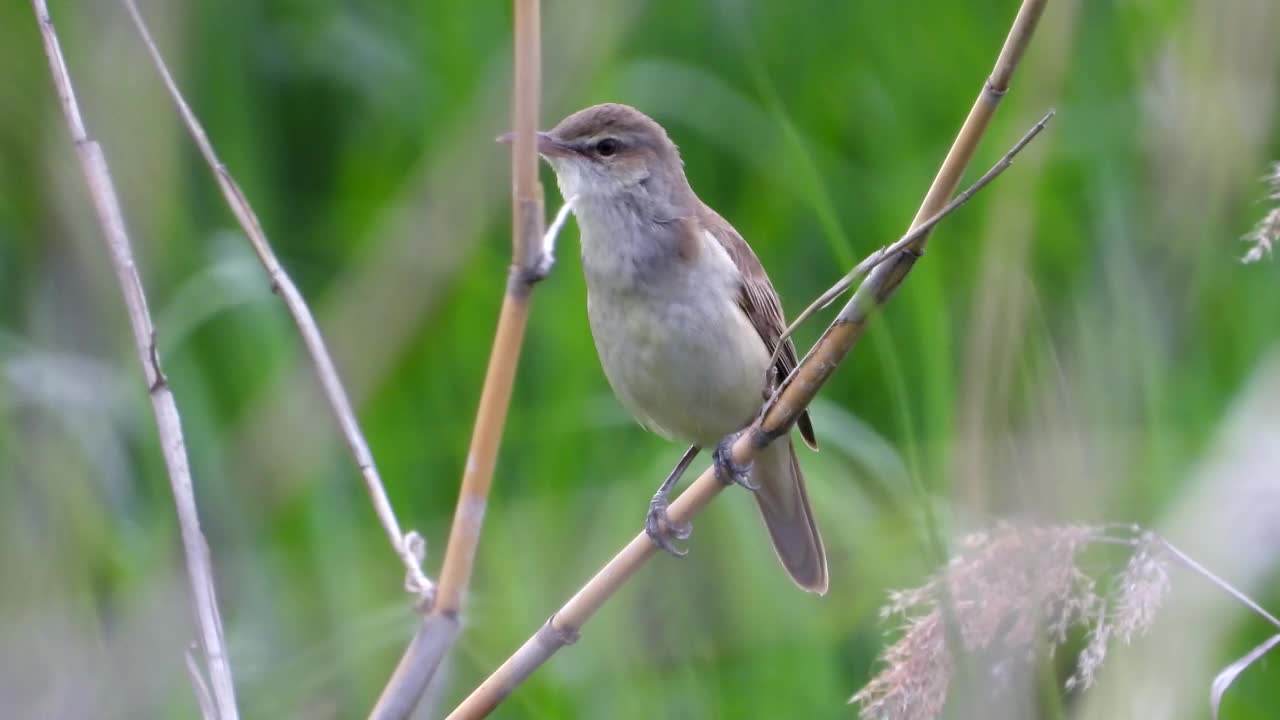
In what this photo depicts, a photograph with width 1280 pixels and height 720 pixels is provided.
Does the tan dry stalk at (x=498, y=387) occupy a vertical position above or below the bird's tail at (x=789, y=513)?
above

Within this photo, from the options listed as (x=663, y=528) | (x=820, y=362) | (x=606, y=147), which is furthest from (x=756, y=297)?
(x=820, y=362)

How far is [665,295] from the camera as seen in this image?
2.83 meters

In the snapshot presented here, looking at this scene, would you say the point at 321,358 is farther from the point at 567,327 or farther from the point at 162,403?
the point at 567,327

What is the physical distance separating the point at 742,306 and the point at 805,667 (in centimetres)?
70

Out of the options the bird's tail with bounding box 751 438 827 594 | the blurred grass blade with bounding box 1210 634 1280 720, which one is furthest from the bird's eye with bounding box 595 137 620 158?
the blurred grass blade with bounding box 1210 634 1280 720

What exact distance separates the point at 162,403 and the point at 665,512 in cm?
109

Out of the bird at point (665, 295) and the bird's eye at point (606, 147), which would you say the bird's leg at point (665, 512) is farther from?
the bird's eye at point (606, 147)

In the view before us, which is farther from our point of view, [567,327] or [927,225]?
[567,327]

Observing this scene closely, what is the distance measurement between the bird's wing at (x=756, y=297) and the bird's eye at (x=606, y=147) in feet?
0.71

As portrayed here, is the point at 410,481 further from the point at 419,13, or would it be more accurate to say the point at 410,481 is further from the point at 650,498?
the point at 419,13

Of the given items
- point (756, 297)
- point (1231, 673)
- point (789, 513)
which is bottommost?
point (789, 513)

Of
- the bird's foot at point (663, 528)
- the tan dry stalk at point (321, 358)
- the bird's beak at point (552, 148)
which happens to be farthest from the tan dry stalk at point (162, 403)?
the bird's beak at point (552, 148)

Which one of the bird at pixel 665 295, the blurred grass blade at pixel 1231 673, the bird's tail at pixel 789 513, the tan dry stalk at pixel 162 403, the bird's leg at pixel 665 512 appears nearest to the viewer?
the blurred grass blade at pixel 1231 673

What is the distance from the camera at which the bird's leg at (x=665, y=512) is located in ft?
7.92
